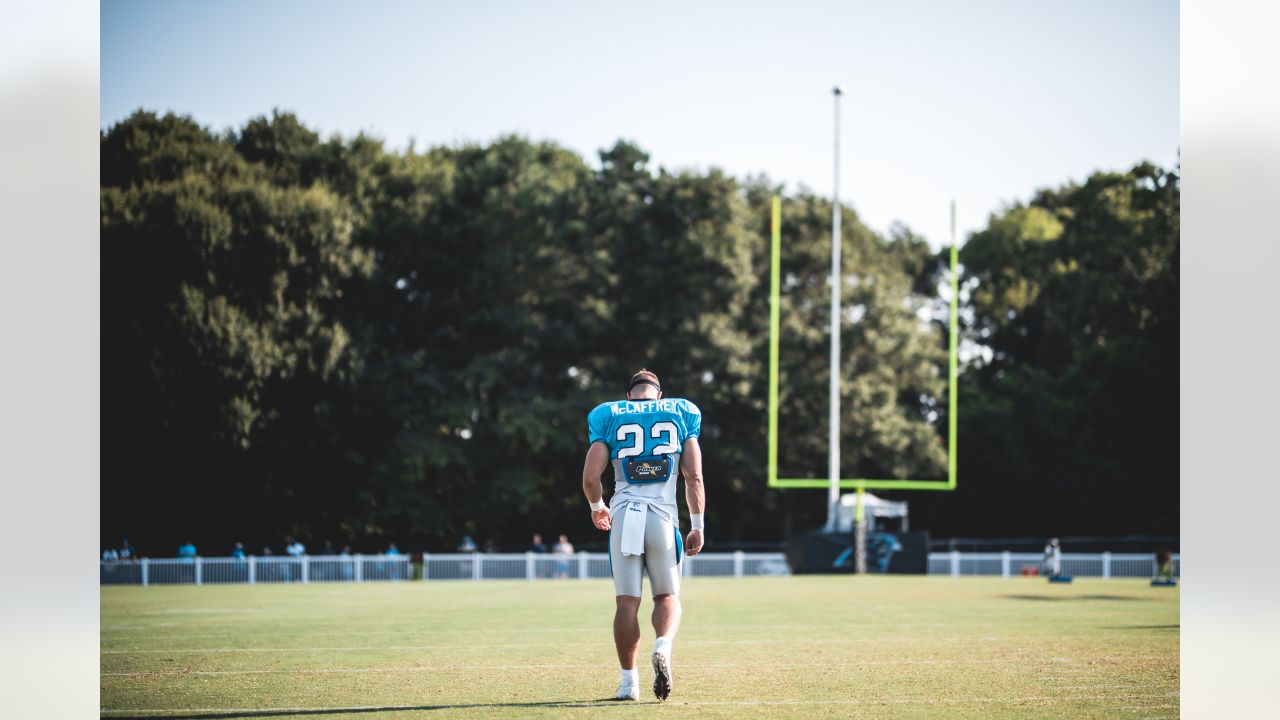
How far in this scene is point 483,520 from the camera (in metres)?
33.2

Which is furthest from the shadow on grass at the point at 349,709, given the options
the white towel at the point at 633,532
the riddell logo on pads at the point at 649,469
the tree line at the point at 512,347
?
the tree line at the point at 512,347

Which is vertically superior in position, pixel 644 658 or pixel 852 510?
pixel 644 658

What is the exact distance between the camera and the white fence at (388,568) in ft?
83.0

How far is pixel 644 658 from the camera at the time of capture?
8633 mm

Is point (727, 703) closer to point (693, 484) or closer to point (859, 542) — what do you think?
point (693, 484)

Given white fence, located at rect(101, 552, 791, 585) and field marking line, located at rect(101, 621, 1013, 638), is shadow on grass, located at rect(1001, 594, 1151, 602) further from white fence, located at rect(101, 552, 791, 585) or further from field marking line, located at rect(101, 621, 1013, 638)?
white fence, located at rect(101, 552, 791, 585)

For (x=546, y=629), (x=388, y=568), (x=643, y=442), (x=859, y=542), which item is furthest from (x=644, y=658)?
(x=388, y=568)

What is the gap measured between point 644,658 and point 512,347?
2716 centimetres

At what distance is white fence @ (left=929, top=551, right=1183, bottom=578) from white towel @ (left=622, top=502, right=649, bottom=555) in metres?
21.9

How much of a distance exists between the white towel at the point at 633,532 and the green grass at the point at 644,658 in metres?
0.72

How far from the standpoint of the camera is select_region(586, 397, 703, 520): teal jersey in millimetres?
6730

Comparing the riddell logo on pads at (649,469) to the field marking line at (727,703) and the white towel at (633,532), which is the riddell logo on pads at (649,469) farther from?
the field marking line at (727,703)
